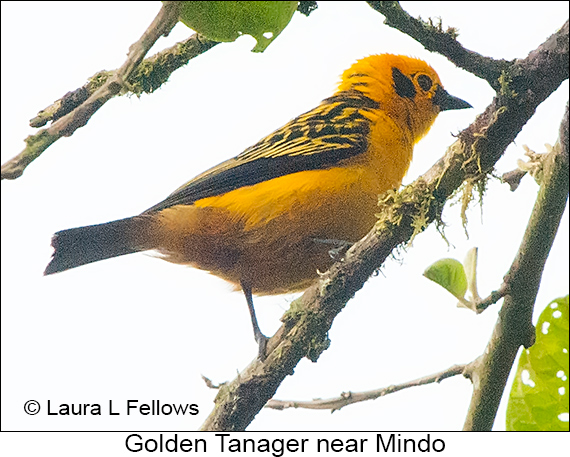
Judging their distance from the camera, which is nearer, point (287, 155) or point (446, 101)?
point (287, 155)

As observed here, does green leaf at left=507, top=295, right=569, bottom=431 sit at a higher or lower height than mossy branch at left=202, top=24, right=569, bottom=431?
lower

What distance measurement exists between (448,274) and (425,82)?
1972mm

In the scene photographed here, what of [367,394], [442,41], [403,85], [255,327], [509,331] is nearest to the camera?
[442,41]

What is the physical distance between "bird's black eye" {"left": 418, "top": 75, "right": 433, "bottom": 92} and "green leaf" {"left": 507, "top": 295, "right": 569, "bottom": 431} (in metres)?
1.95

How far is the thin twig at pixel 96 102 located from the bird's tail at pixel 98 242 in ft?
6.56

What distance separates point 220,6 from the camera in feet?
4.97

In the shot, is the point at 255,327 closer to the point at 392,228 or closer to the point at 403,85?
the point at 392,228

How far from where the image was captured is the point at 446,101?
4.00 m

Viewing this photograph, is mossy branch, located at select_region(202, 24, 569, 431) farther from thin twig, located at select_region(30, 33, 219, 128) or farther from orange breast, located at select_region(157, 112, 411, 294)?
thin twig, located at select_region(30, 33, 219, 128)

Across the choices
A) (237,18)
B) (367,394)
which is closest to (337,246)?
(367,394)

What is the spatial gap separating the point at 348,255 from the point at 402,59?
6.53ft

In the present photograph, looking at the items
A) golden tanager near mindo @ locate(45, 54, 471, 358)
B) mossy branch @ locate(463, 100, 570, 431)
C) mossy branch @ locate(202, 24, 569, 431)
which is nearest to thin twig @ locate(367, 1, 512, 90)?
mossy branch @ locate(202, 24, 569, 431)

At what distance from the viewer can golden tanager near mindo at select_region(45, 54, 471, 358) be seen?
333 centimetres
